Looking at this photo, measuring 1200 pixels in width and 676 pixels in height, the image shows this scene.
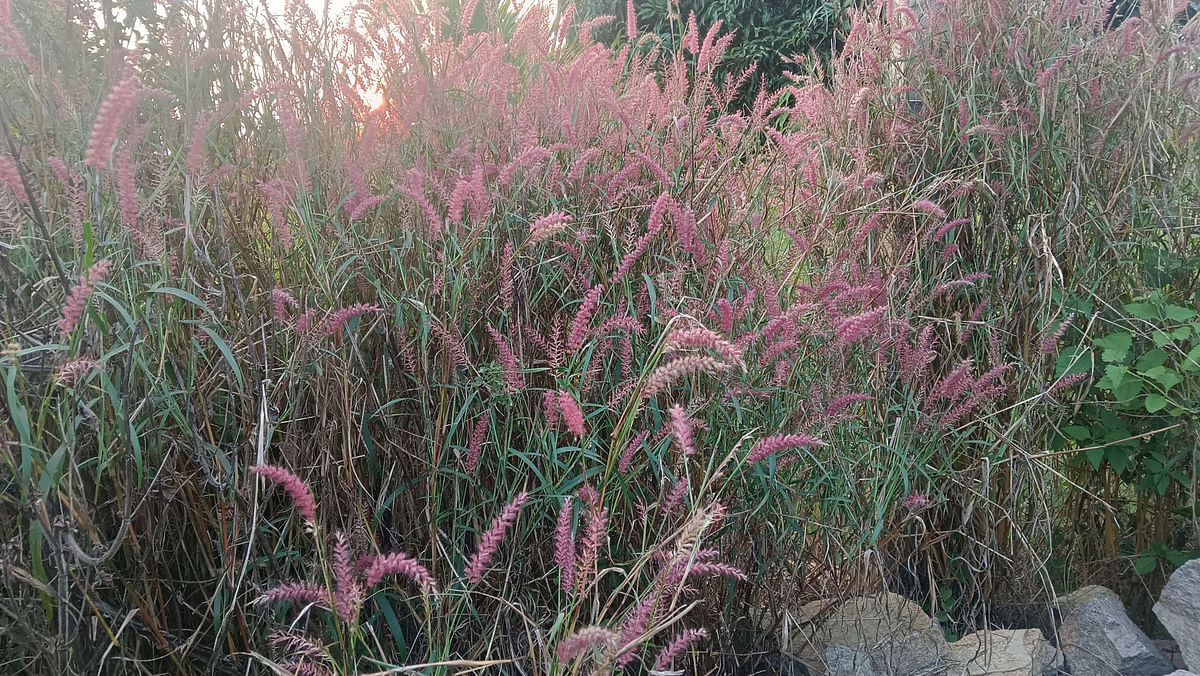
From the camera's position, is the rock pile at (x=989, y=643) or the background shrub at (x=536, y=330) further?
the rock pile at (x=989, y=643)

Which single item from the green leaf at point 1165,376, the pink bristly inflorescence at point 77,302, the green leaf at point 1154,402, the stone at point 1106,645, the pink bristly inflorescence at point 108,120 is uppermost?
the pink bristly inflorescence at point 108,120

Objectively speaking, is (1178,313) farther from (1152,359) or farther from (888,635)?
(888,635)

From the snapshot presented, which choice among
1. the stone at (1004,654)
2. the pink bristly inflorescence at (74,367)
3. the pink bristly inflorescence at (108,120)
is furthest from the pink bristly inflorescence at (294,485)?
the stone at (1004,654)

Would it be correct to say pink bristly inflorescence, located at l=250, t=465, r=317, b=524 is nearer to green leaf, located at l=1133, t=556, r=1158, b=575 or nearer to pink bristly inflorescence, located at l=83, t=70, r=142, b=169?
pink bristly inflorescence, located at l=83, t=70, r=142, b=169

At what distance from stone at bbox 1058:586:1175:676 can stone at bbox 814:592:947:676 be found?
0.39 metres

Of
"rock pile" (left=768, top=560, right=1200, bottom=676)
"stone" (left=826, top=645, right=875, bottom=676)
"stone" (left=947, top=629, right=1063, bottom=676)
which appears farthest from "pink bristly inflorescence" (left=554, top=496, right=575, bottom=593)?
"stone" (left=947, top=629, right=1063, bottom=676)

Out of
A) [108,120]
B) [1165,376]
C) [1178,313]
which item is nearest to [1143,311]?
[1178,313]

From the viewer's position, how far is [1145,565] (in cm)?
218

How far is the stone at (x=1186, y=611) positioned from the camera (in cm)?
186

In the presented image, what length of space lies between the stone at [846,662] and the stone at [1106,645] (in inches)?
25.3

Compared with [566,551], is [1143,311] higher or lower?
lower

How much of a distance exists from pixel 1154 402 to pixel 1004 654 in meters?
0.72

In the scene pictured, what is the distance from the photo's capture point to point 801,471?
170 centimetres

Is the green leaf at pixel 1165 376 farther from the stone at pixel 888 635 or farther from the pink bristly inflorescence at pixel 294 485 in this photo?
the pink bristly inflorescence at pixel 294 485
